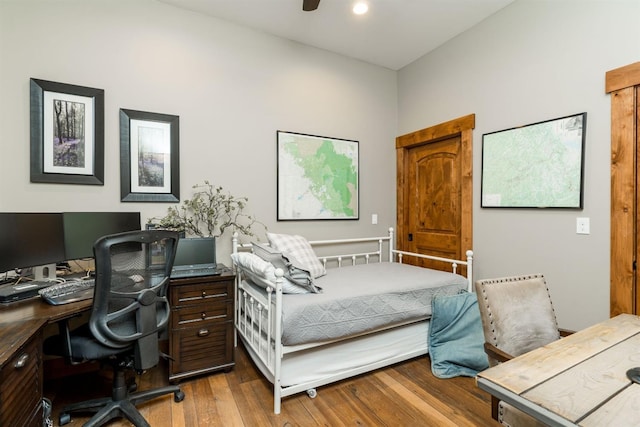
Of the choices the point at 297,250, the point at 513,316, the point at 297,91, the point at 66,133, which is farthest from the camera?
the point at 297,91

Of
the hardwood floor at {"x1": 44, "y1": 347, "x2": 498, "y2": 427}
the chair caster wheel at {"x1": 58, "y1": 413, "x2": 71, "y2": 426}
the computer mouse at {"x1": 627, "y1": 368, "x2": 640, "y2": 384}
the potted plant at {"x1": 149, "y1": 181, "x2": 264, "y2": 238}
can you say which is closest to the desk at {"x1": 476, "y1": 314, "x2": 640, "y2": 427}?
the computer mouse at {"x1": 627, "y1": 368, "x2": 640, "y2": 384}

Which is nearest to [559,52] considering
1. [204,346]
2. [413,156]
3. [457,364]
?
[413,156]

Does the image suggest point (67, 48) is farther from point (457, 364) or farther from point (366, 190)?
point (457, 364)

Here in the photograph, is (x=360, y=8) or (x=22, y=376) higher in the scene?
(x=360, y=8)

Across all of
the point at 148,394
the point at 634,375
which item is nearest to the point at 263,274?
the point at 148,394

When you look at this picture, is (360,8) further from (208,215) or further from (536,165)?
(208,215)

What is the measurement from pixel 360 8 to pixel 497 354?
8.80 ft

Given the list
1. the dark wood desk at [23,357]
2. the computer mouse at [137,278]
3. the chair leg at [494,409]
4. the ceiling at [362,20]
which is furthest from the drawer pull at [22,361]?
the ceiling at [362,20]

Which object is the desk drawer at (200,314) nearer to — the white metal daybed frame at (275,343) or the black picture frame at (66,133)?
the white metal daybed frame at (275,343)

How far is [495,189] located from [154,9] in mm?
3249

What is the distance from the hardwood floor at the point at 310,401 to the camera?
5.65 feet

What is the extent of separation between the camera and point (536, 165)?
2367 millimetres

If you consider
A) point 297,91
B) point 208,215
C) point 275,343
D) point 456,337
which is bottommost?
point 456,337

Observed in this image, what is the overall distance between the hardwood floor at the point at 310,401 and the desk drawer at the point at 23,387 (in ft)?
2.05
